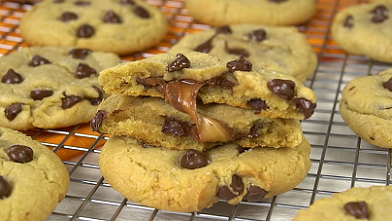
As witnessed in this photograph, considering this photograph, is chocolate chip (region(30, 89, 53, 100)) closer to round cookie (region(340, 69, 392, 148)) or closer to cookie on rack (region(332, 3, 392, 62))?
round cookie (region(340, 69, 392, 148))

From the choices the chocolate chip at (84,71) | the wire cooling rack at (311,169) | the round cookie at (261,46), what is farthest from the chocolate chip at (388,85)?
the chocolate chip at (84,71)

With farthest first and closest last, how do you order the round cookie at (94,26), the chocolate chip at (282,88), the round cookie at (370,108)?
the round cookie at (94,26) → the round cookie at (370,108) → the chocolate chip at (282,88)

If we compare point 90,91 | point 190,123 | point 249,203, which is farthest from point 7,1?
point 249,203

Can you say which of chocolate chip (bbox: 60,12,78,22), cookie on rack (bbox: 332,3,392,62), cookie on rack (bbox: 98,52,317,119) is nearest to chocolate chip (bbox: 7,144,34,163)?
cookie on rack (bbox: 98,52,317,119)

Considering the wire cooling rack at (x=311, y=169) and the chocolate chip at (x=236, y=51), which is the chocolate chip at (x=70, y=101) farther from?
the chocolate chip at (x=236, y=51)

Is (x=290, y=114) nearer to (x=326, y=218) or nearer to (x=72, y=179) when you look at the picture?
(x=326, y=218)


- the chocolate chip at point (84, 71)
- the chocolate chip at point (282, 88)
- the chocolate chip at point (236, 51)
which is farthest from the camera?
the chocolate chip at point (236, 51)

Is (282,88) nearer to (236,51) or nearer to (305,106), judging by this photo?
(305,106)
